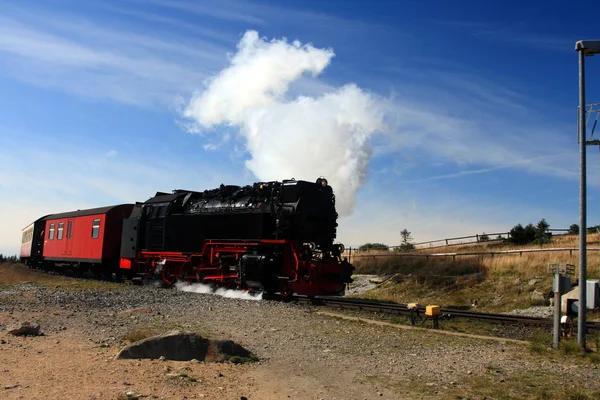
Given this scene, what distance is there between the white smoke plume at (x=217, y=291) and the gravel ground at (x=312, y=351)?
73.1 inches

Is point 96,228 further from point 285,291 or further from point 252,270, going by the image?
point 285,291

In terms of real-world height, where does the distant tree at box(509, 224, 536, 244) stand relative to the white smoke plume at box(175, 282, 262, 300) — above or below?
above

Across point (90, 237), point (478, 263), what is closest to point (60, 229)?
point (90, 237)

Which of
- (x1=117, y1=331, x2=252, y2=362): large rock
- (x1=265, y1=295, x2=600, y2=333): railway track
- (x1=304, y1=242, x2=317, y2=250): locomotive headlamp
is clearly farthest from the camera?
(x1=304, y1=242, x2=317, y2=250): locomotive headlamp

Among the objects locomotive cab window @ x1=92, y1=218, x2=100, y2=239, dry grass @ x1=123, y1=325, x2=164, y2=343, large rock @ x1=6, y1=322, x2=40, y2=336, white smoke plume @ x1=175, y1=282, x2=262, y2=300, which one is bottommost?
large rock @ x1=6, y1=322, x2=40, y2=336

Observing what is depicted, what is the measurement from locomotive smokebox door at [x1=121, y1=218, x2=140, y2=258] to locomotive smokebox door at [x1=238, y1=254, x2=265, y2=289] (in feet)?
26.3

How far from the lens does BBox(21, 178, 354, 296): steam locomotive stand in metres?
16.8

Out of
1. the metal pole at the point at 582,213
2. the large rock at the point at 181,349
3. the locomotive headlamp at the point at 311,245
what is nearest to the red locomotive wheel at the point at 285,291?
the locomotive headlamp at the point at 311,245

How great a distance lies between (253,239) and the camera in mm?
17812

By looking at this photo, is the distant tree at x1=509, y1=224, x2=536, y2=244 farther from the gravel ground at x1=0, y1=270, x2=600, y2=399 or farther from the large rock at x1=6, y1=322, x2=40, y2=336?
the large rock at x1=6, y1=322, x2=40, y2=336

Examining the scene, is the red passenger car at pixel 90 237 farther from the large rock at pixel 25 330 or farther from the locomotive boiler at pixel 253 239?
the large rock at pixel 25 330

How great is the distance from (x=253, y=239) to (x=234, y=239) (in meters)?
0.96

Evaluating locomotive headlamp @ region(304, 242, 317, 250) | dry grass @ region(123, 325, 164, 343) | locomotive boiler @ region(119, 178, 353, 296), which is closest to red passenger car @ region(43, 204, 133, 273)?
locomotive boiler @ region(119, 178, 353, 296)

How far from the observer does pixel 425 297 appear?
65.4 ft
